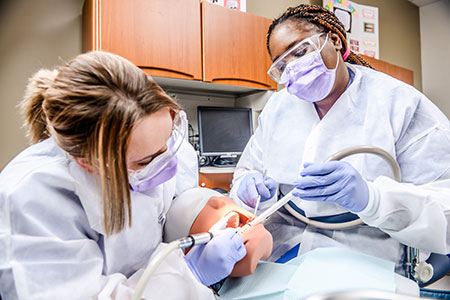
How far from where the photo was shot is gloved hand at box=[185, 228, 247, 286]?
75cm

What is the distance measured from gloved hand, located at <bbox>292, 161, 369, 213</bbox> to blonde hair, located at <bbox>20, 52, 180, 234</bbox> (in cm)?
49

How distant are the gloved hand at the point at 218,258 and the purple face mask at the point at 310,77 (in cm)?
64

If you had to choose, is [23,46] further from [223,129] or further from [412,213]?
[412,213]

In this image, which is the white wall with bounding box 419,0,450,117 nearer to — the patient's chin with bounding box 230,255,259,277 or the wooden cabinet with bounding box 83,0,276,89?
the wooden cabinet with bounding box 83,0,276,89

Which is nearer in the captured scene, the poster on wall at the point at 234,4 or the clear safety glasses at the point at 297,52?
the clear safety glasses at the point at 297,52

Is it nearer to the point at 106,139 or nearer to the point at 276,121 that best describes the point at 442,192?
the point at 276,121

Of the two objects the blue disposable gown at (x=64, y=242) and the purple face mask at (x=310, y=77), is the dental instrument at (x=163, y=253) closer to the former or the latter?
the blue disposable gown at (x=64, y=242)

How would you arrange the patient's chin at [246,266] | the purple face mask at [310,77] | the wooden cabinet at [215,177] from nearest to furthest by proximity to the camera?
the patient's chin at [246,266]
the purple face mask at [310,77]
the wooden cabinet at [215,177]

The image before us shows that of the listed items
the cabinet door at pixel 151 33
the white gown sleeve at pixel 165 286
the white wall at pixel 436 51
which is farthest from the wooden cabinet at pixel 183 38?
the white wall at pixel 436 51

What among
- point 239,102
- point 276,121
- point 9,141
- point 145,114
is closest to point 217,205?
point 145,114

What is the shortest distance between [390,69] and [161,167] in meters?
3.49

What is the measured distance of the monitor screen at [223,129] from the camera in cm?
234

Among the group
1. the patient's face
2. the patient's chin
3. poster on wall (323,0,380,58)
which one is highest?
poster on wall (323,0,380,58)

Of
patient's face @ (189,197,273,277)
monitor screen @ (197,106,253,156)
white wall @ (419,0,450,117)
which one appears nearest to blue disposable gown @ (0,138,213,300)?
patient's face @ (189,197,273,277)
